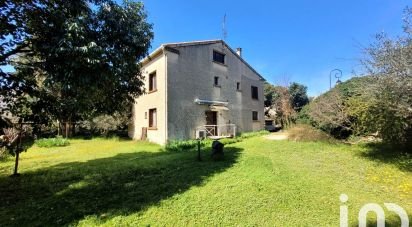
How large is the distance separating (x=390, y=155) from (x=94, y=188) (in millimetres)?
12010

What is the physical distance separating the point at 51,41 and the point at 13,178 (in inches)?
210

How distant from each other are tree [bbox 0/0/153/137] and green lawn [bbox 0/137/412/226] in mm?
2545

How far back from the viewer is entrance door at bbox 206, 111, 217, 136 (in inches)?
682

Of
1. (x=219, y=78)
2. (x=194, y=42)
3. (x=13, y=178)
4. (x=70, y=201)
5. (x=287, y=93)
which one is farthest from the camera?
(x=287, y=93)

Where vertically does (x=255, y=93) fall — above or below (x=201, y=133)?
above

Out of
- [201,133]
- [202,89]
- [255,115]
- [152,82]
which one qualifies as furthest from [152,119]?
[255,115]

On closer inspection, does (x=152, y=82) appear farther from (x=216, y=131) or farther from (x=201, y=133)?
(x=216, y=131)

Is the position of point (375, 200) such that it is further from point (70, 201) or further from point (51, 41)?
point (51, 41)

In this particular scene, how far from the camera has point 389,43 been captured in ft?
25.2

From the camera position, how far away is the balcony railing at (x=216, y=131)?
54.5 ft

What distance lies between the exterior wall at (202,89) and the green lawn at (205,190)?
5817mm

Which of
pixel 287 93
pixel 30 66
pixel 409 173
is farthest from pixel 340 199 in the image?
pixel 287 93

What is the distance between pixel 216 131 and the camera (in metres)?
18.0

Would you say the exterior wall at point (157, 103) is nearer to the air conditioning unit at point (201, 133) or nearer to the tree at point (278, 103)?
the air conditioning unit at point (201, 133)
